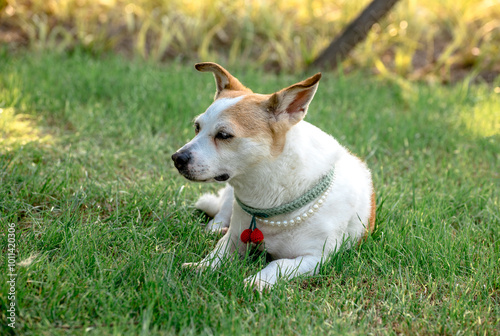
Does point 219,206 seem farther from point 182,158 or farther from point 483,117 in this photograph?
point 483,117

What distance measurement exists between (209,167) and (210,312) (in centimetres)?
72

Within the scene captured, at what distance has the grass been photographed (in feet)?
7.71

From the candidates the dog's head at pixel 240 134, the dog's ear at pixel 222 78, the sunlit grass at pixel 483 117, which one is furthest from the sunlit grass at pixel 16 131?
the sunlit grass at pixel 483 117

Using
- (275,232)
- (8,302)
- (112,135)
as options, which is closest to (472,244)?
(275,232)

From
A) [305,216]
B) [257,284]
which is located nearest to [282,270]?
[257,284]

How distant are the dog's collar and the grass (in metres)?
0.27

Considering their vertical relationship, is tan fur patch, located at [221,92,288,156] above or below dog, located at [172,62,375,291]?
above

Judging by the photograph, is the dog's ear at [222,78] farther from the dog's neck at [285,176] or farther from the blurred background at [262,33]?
the blurred background at [262,33]

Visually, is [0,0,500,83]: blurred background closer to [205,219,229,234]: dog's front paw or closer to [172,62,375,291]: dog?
[205,219,229,234]: dog's front paw

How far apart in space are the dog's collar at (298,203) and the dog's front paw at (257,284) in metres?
0.38

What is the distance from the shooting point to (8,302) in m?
2.21

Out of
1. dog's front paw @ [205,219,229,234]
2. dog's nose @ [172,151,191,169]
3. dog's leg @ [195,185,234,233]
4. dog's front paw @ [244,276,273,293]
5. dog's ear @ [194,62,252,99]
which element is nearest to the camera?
dog's front paw @ [244,276,273,293]

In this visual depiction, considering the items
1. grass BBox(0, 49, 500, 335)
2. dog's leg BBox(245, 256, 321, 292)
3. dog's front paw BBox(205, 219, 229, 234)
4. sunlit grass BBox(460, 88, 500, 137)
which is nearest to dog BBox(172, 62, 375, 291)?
dog's leg BBox(245, 256, 321, 292)

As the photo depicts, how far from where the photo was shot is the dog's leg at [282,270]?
2562mm
